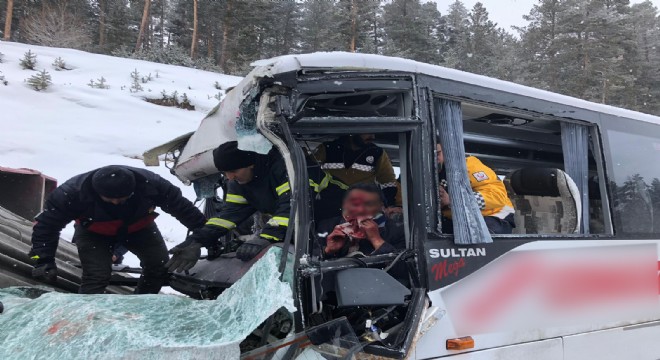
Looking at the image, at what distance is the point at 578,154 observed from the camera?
3.78 m

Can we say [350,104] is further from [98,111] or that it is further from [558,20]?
[558,20]

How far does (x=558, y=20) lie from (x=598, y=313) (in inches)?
1363

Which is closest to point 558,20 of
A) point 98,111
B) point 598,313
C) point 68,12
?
point 98,111

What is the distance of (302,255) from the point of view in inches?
101

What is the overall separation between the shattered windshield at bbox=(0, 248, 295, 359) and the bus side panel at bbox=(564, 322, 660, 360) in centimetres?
211

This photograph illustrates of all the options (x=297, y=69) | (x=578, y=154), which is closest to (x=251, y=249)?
(x=297, y=69)

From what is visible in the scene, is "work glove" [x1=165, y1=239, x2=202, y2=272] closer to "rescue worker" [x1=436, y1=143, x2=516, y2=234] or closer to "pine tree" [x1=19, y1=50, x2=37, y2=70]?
"rescue worker" [x1=436, y1=143, x2=516, y2=234]

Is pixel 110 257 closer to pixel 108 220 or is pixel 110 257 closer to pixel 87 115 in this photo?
pixel 108 220

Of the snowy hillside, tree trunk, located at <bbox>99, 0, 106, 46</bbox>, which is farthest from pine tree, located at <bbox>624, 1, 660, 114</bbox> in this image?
tree trunk, located at <bbox>99, 0, 106, 46</bbox>

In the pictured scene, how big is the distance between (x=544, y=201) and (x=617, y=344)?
1142mm

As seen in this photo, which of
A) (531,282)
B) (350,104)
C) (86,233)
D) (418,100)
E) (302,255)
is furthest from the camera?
(86,233)

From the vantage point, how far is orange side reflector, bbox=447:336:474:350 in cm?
285

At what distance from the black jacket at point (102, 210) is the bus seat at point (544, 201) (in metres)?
2.91

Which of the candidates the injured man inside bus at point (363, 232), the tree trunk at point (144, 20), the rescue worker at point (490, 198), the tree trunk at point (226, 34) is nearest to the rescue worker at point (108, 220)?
the injured man inside bus at point (363, 232)
